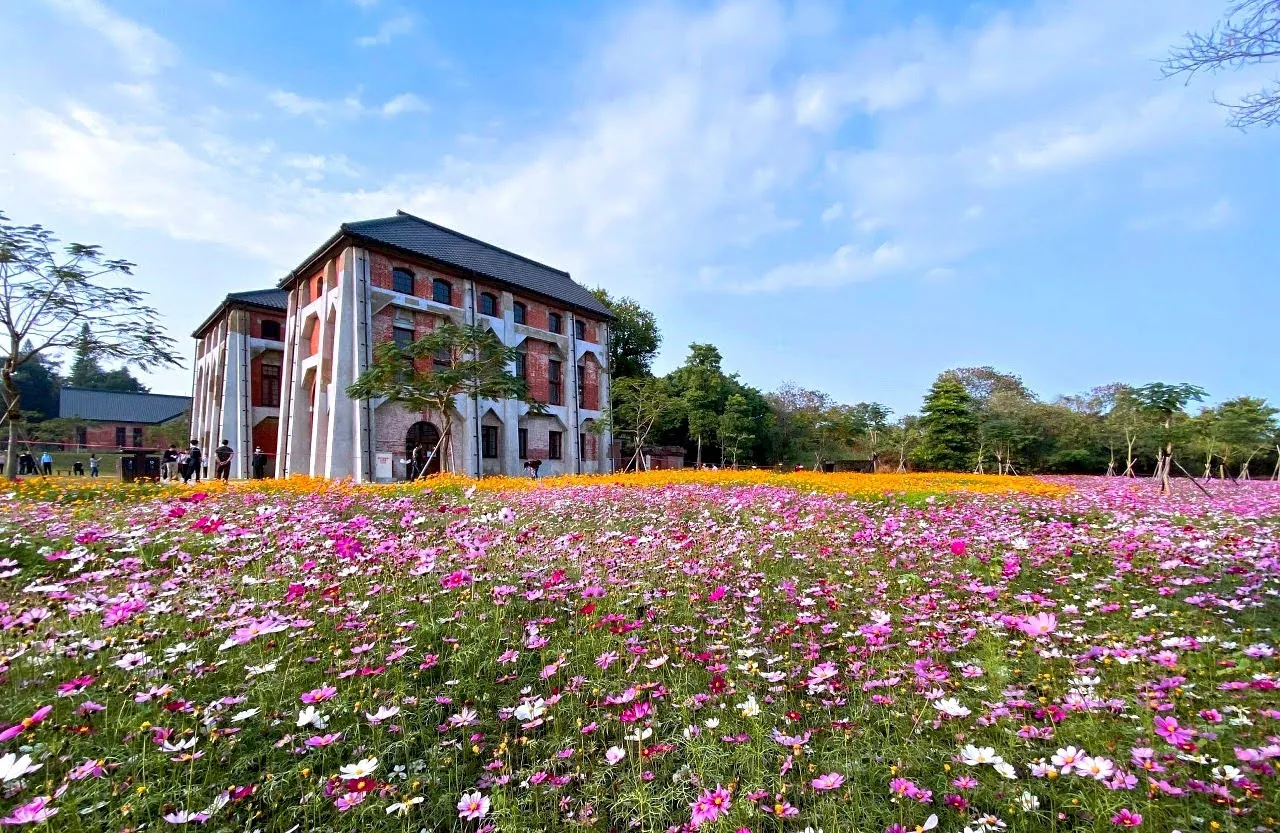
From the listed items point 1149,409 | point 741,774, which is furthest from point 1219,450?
point 741,774

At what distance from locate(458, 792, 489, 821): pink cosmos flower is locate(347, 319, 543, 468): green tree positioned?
13922mm

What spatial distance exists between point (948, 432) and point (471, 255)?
101 ft

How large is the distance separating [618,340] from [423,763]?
42064 mm

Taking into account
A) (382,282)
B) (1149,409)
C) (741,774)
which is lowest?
(741,774)

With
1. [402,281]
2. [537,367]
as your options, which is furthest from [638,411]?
[402,281]

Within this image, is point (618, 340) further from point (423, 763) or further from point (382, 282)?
point (423, 763)

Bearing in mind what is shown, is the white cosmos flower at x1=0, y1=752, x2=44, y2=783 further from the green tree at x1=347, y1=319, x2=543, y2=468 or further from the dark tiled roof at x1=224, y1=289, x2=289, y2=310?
the dark tiled roof at x1=224, y1=289, x2=289, y2=310

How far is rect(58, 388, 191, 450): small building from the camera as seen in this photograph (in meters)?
47.9

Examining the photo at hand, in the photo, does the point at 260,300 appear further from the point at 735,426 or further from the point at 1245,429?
the point at 1245,429

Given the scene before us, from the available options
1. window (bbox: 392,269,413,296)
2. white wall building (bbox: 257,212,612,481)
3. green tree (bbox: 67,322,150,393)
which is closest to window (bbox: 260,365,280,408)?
white wall building (bbox: 257,212,612,481)

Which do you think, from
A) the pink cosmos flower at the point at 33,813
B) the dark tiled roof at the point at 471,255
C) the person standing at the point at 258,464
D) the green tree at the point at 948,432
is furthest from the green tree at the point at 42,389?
the green tree at the point at 948,432

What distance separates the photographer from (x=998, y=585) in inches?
147

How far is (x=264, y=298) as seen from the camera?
29.4 m

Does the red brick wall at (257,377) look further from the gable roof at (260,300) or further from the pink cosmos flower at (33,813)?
the pink cosmos flower at (33,813)
